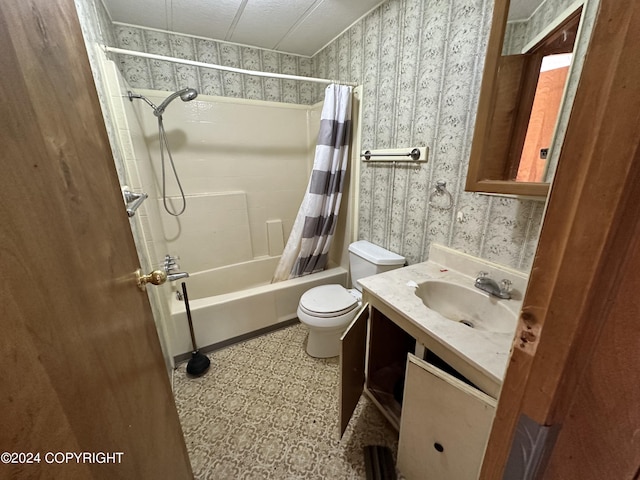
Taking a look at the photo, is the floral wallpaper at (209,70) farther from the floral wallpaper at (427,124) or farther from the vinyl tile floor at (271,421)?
the vinyl tile floor at (271,421)

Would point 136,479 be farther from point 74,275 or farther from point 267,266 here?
point 267,266

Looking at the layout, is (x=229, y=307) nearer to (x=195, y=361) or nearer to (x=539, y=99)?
(x=195, y=361)

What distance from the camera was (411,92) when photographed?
1442 millimetres

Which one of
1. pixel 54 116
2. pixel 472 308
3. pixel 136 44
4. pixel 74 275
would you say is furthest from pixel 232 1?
pixel 472 308

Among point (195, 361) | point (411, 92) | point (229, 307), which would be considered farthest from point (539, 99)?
point (195, 361)

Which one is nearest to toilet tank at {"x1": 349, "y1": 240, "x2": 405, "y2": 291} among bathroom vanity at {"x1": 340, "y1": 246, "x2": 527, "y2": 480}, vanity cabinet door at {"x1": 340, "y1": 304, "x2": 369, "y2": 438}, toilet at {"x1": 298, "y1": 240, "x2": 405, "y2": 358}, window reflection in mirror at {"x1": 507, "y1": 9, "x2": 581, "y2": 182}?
toilet at {"x1": 298, "y1": 240, "x2": 405, "y2": 358}

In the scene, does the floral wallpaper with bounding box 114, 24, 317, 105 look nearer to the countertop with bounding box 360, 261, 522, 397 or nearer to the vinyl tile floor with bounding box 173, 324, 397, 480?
the countertop with bounding box 360, 261, 522, 397

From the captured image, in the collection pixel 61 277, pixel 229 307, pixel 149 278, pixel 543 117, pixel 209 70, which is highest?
pixel 209 70

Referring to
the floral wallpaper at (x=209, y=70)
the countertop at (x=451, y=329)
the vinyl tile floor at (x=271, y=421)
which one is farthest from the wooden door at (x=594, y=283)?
the floral wallpaper at (x=209, y=70)

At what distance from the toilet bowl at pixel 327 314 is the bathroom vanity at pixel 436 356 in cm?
29

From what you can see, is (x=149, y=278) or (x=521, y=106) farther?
(x=521, y=106)

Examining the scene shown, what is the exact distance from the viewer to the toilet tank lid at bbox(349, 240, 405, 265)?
162 centimetres

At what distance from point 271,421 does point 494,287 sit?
1288 mm

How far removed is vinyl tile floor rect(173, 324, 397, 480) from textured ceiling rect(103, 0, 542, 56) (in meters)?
2.31
